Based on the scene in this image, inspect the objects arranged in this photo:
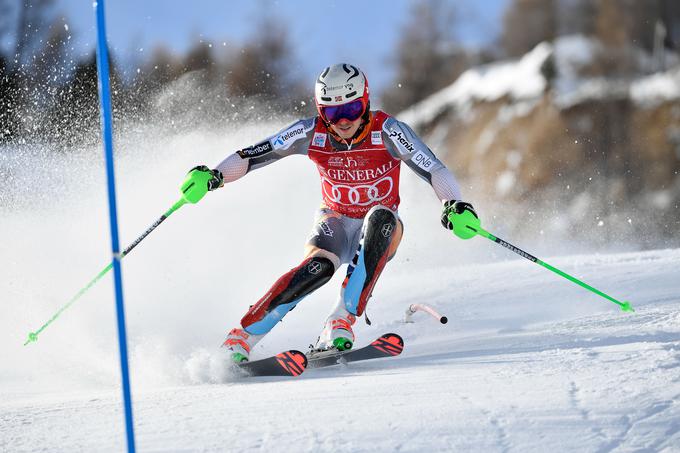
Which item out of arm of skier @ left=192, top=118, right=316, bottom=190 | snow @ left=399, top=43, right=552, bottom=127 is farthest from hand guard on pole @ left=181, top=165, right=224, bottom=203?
snow @ left=399, top=43, right=552, bottom=127

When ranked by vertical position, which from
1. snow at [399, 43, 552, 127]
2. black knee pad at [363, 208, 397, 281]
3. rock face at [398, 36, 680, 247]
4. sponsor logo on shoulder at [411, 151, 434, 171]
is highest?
snow at [399, 43, 552, 127]

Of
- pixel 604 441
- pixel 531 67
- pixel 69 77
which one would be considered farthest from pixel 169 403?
pixel 531 67

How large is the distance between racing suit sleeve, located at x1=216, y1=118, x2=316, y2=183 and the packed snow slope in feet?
3.61

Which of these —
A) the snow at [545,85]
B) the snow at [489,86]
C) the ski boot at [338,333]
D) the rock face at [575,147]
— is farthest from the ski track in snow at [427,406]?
the snow at [489,86]

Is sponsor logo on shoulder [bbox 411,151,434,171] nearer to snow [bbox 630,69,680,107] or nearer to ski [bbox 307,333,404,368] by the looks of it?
ski [bbox 307,333,404,368]

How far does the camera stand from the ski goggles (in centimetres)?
421

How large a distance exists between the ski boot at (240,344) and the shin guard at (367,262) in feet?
1.79

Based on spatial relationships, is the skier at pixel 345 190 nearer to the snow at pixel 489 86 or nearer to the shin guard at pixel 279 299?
the shin guard at pixel 279 299

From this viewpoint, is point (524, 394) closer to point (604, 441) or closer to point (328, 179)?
point (604, 441)

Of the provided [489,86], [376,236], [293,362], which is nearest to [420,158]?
[376,236]

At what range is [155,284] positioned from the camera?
6012mm

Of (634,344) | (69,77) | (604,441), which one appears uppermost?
(69,77)

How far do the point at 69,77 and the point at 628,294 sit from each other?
13072mm

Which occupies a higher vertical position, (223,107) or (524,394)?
(223,107)
